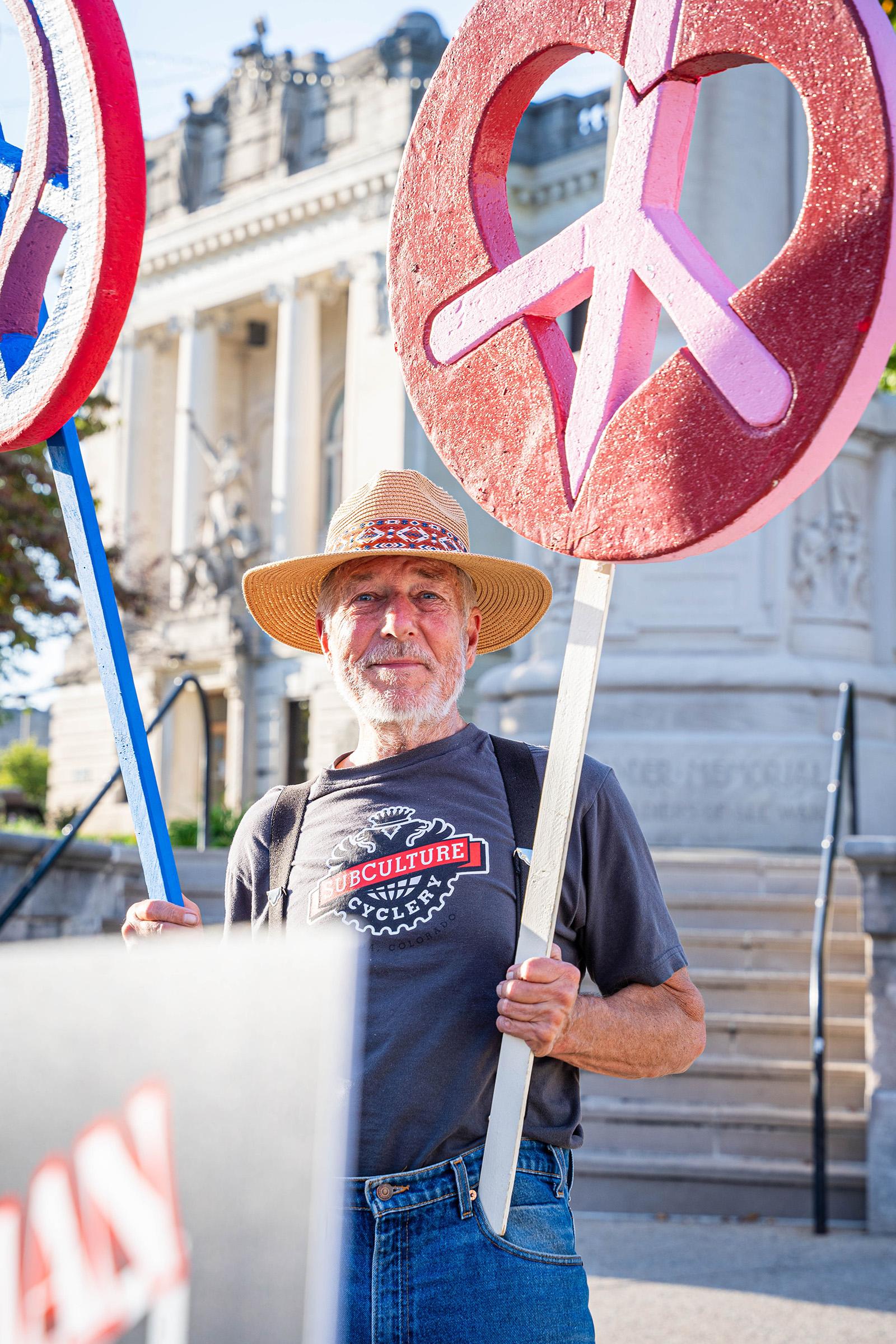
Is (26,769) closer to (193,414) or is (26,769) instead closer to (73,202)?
(193,414)

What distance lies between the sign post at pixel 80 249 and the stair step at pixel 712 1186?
4.05 m

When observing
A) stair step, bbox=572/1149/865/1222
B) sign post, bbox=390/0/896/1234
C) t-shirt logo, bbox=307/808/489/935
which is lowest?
stair step, bbox=572/1149/865/1222

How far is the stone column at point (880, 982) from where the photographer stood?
545 cm

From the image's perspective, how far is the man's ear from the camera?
2380mm

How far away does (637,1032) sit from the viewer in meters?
2.00

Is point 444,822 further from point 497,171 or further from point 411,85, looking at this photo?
point 411,85

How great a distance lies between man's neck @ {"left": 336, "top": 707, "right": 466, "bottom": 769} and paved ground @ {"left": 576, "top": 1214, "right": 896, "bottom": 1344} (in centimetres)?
238

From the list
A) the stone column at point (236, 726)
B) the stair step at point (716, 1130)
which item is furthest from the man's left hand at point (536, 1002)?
the stone column at point (236, 726)

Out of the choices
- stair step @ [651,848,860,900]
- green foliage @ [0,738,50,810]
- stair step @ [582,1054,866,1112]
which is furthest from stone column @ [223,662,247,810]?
stair step @ [582,1054,866,1112]

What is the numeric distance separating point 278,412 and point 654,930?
1218 inches

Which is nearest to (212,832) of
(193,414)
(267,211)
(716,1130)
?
(716,1130)

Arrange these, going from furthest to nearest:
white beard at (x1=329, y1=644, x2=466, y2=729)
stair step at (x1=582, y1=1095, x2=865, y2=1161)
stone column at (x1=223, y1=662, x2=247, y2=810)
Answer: stone column at (x1=223, y1=662, x2=247, y2=810), stair step at (x1=582, y1=1095, x2=865, y2=1161), white beard at (x1=329, y1=644, x2=466, y2=729)

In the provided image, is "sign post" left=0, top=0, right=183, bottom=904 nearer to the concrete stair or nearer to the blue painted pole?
the blue painted pole

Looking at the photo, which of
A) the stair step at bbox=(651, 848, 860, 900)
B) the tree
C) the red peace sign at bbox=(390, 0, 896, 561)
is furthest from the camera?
the tree
